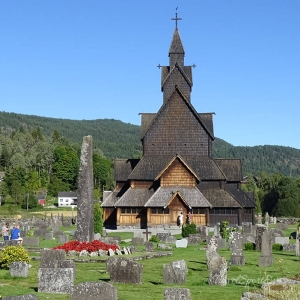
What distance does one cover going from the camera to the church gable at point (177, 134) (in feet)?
194

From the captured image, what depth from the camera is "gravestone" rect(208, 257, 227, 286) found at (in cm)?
1947

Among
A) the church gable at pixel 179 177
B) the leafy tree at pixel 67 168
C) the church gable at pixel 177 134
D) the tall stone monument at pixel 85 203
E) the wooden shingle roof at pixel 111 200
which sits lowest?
the tall stone monument at pixel 85 203

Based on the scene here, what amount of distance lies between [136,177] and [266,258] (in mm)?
32528

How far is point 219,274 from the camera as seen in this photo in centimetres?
1950

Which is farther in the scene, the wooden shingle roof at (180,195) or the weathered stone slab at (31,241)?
the wooden shingle roof at (180,195)

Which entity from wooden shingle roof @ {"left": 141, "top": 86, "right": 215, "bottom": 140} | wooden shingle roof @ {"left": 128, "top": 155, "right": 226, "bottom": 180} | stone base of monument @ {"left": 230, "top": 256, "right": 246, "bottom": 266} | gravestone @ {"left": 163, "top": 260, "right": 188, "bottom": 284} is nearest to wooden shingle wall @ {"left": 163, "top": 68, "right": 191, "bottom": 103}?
wooden shingle roof @ {"left": 141, "top": 86, "right": 215, "bottom": 140}

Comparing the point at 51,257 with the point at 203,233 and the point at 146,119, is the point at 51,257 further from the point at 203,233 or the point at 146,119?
the point at 146,119

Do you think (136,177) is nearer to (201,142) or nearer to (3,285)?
(201,142)

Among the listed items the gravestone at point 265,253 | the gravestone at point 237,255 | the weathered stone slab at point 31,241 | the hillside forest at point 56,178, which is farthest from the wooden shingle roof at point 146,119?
the gravestone at point 265,253

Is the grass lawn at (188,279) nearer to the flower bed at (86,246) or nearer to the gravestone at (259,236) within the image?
the flower bed at (86,246)

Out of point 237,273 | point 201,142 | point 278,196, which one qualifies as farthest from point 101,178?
point 237,273

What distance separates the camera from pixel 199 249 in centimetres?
3291

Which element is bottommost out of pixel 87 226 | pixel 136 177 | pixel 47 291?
pixel 47 291

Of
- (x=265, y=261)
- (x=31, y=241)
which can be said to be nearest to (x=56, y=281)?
(x=265, y=261)
